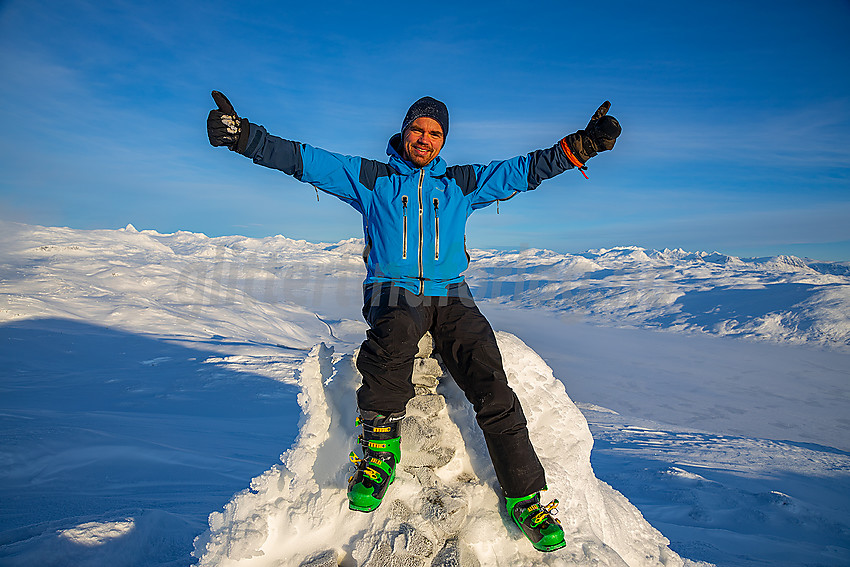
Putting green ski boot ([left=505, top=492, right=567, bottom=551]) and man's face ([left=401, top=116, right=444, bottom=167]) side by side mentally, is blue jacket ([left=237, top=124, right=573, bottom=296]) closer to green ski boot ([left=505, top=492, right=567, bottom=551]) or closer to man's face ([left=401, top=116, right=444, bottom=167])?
man's face ([left=401, top=116, right=444, bottom=167])

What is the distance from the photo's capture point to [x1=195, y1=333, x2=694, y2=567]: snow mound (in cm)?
178

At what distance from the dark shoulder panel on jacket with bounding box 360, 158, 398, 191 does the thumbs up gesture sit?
65 centimetres

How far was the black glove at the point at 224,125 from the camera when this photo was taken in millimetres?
2084

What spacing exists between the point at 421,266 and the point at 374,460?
98 cm

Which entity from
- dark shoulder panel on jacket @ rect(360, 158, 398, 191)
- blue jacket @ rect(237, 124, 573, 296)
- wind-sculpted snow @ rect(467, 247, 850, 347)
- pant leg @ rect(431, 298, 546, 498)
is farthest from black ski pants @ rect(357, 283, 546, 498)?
wind-sculpted snow @ rect(467, 247, 850, 347)

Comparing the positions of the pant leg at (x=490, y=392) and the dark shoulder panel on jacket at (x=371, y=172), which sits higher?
the dark shoulder panel on jacket at (x=371, y=172)

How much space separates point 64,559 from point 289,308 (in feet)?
70.9

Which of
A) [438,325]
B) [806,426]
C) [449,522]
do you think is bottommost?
[806,426]

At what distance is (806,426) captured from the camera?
13930 mm

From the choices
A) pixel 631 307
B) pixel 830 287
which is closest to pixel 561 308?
pixel 631 307

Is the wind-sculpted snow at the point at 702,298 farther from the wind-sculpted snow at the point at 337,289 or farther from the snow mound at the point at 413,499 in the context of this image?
the snow mound at the point at 413,499

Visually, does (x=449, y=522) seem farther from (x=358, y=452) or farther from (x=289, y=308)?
(x=289, y=308)

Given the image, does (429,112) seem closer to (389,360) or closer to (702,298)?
(389,360)

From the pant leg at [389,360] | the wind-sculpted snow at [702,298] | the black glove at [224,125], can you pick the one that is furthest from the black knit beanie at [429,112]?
the wind-sculpted snow at [702,298]
